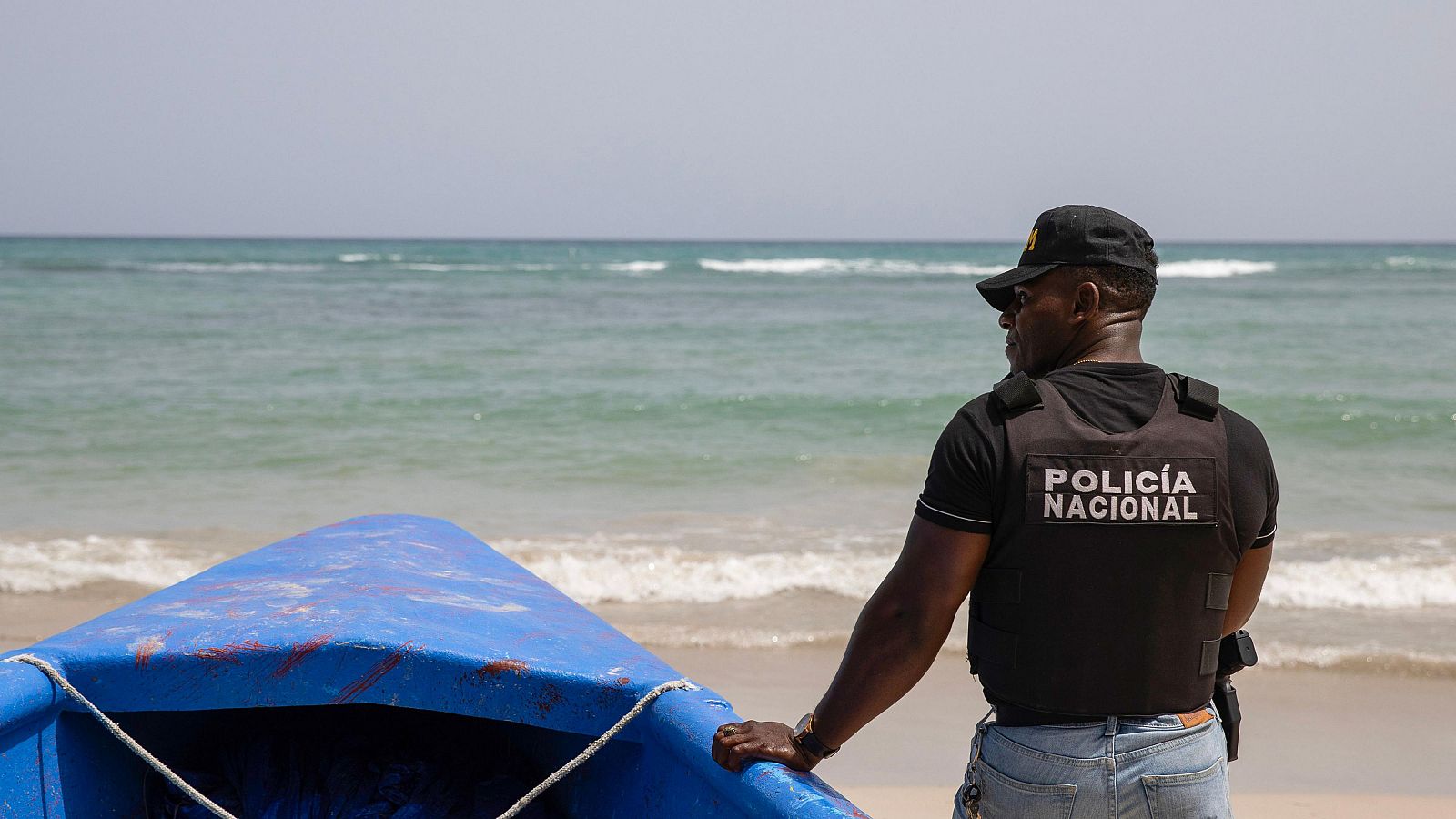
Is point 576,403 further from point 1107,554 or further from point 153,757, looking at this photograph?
point 1107,554

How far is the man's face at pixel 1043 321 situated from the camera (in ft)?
6.05

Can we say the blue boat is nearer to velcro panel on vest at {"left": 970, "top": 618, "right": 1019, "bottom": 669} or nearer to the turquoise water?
velcro panel on vest at {"left": 970, "top": 618, "right": 1019, "bottom": 669}

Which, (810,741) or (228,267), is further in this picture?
(228,267)

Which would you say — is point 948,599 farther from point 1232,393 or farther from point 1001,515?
point 1232,393

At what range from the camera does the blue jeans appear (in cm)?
173

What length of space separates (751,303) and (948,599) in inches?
1036

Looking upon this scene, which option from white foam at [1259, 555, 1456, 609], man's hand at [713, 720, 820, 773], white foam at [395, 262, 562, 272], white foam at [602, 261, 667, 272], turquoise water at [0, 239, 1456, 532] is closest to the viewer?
man's hand at [713, 720, 820, 773]

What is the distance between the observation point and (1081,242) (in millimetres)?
1815

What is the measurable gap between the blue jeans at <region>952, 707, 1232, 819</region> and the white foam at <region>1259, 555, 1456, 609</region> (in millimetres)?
5215

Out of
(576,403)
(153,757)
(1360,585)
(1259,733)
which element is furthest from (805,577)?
(576,403)

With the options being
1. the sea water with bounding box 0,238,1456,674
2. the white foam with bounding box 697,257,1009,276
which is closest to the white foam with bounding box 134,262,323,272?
the white foam with bounding box 697,257,1009,276

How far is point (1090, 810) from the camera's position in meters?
1.73

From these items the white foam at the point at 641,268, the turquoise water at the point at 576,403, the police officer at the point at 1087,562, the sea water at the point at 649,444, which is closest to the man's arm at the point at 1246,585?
the police officer at the point at 1087,562

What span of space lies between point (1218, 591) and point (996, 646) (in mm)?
351
